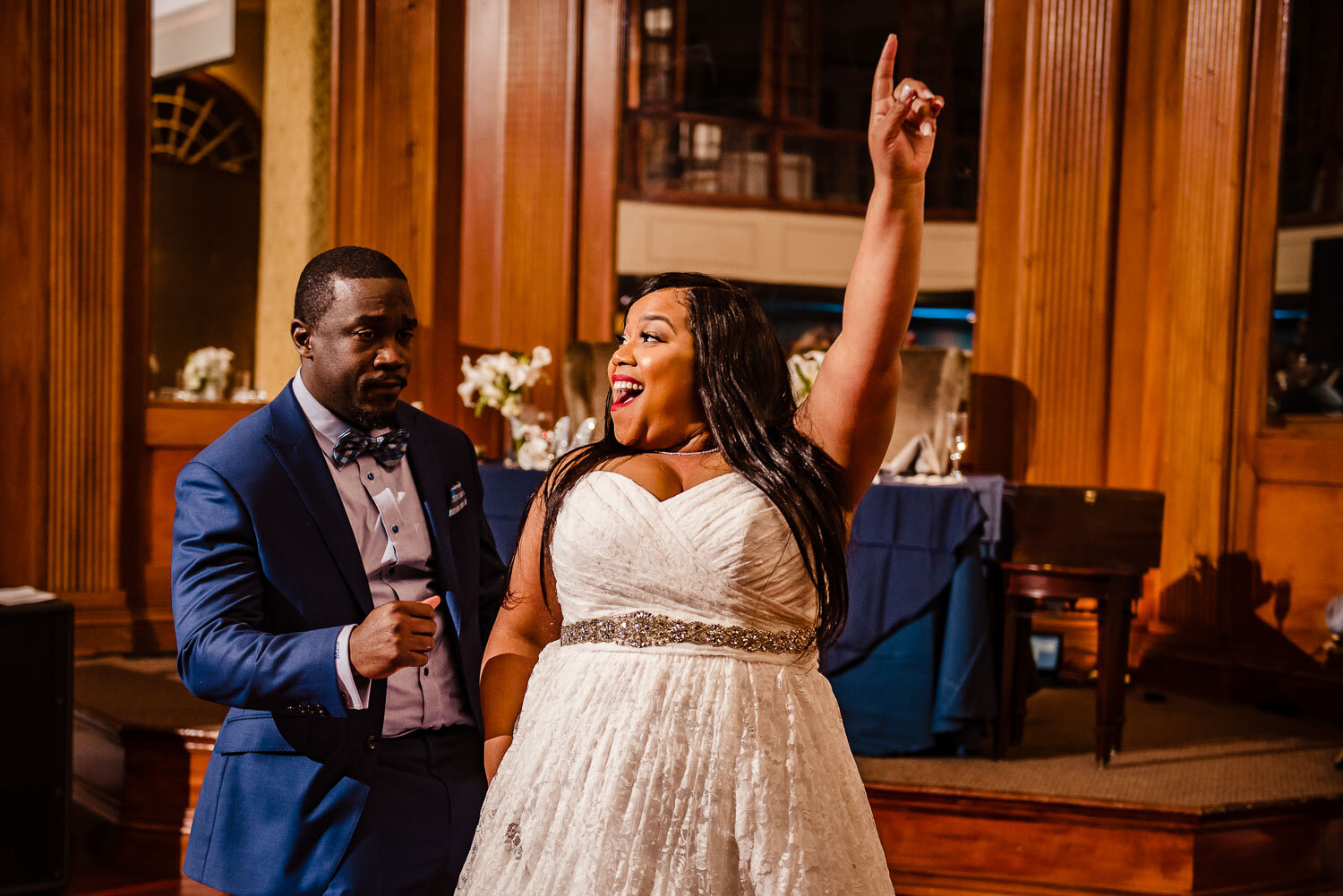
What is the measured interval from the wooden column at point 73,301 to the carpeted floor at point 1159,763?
10.5ft

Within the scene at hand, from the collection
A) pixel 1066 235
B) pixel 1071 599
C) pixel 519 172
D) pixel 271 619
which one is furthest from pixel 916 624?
pixel 519 172

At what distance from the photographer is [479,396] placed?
4840mm

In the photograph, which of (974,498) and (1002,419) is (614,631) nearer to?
(974,498)

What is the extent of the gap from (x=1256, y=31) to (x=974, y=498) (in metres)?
2.64

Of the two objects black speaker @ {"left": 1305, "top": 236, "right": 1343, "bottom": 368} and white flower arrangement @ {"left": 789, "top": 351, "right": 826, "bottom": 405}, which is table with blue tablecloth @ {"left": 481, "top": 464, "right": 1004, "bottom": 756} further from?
black speaker @ {"left": 1305, "top": 236, "right": 1343, "bottom": 368}

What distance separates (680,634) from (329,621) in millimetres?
558

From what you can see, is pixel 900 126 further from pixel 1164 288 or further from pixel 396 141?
pixel 396 141

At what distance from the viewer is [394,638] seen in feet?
4.37

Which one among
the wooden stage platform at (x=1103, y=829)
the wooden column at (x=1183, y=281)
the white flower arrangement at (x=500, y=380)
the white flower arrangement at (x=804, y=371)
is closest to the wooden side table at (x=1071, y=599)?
the wooden stage platform at (x=1103, y=829)

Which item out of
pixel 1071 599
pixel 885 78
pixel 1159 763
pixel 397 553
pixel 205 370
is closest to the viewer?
pixel 885 78

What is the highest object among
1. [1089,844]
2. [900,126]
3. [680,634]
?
[900,126]

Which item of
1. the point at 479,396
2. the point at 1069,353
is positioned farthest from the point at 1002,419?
the point at 479,396

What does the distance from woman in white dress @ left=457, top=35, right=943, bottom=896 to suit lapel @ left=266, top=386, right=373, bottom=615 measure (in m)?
0.36

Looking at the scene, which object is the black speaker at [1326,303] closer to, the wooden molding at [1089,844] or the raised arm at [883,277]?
the wooden molding at [1089,844]
